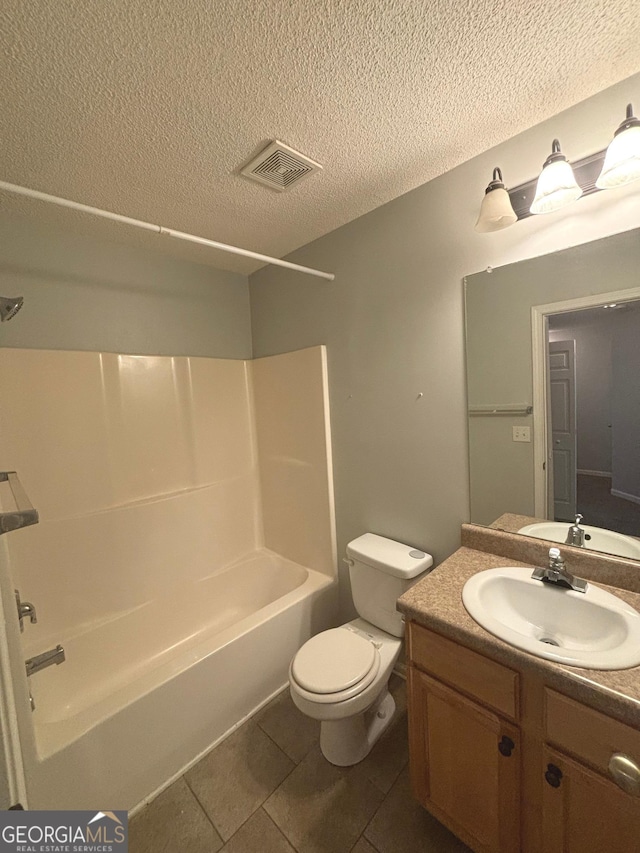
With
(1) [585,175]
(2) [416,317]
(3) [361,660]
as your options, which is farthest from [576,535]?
(1) [585,175]

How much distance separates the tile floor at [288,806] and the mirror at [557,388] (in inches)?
42.9

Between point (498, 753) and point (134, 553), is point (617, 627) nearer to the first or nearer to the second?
point (498, 753)

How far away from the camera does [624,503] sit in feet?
3.59

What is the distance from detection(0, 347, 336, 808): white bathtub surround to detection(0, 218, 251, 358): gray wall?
0.38 feet

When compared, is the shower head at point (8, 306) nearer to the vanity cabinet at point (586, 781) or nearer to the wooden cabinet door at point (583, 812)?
the vanity cabinet at point (586, 781)

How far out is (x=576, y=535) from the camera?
116 cm

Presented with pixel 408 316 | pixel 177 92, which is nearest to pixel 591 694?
pixel 408 316

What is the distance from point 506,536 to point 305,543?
125 centimetres

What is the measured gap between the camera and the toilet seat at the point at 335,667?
124cm

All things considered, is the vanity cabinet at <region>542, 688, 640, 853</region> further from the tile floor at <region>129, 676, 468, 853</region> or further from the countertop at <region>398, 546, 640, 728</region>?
the tile floor at <region>129, 676, 468, 853</region>

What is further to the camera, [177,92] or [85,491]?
[85,491]

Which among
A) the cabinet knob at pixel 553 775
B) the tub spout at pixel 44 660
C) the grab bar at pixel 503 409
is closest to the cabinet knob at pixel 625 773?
the cabinet knob at pixel 553 775

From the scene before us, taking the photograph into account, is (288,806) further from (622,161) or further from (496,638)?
(622,161)

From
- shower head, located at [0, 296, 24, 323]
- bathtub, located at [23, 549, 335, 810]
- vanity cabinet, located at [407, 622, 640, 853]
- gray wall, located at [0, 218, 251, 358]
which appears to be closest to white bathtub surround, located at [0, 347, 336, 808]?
bathtub, located at [23, 549, 335, 810]
